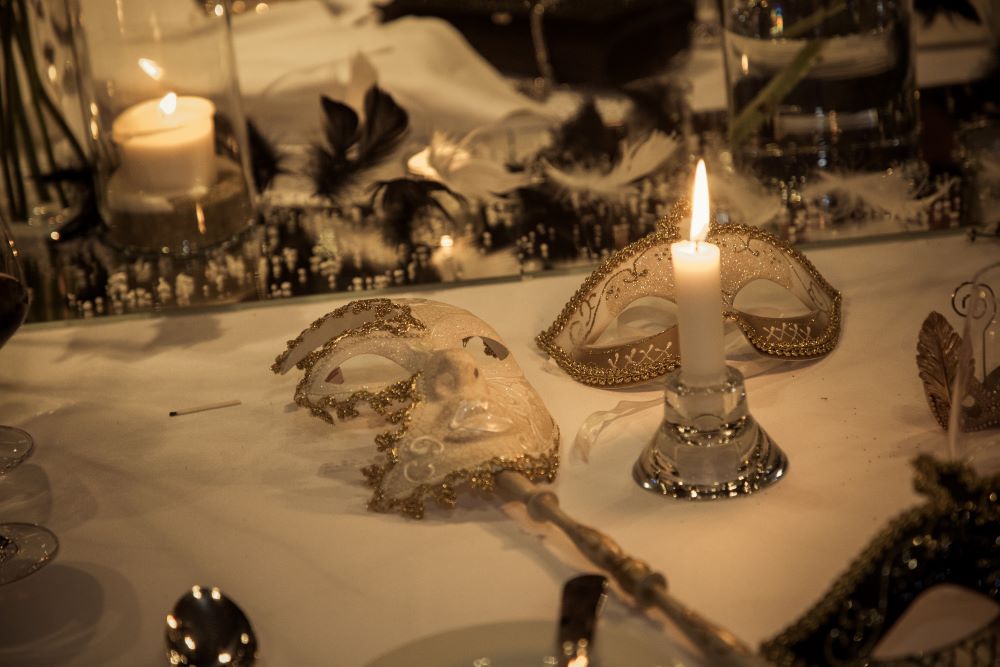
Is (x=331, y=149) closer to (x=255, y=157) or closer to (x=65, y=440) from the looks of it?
(x=255, y=157)

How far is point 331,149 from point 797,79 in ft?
1.92

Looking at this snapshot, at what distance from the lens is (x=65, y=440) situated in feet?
3.47

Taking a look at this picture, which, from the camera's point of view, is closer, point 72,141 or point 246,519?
point 246,519

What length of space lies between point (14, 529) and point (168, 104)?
0.63 metres

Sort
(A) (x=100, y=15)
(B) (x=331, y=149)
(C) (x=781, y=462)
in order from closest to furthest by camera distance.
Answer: (C) (x=781, y=462)
(A) (x=100, y=15)
(B) (x=331, y=149)

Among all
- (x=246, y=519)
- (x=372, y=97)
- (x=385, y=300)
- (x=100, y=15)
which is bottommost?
(x=246, y=519)

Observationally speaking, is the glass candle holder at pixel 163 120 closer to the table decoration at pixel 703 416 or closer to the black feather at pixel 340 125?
the black feather at pixel 340 125

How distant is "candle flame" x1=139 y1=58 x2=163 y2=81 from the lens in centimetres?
140

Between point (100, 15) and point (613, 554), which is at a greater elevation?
point (100, 15)

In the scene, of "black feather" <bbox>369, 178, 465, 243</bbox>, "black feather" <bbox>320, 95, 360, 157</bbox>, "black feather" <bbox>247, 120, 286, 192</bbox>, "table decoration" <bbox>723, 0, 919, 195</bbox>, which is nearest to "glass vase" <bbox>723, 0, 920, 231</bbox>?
"table decoration" <bbox>723, 0, 919, 195</bbox>

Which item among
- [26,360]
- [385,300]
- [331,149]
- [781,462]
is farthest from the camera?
[331,149]

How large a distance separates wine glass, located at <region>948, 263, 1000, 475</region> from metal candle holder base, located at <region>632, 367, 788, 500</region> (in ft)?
0.41

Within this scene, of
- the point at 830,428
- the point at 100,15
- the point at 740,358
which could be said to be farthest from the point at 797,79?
the point at 100,15

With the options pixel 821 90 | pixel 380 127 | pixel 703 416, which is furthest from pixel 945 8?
pixel 703 416
